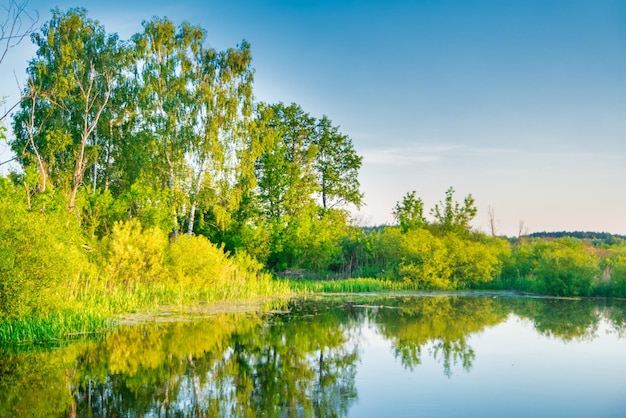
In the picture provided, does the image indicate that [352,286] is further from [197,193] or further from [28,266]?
[28,266]

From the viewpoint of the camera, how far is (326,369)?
10.2 meters

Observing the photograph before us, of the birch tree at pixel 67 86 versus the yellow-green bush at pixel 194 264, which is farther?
the birch tree at pixel 67 86

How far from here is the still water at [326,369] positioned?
7746 mm

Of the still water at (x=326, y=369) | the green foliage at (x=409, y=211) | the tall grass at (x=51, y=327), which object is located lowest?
the still water at (x=326, y=369)

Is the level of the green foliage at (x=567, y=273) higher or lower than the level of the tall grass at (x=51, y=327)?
higher

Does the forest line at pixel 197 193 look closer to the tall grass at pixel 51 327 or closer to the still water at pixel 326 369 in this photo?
the tall grass at pixel 51 327

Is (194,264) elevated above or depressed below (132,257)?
below

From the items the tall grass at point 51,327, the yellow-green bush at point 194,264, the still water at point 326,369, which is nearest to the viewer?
the still water at point 326,369

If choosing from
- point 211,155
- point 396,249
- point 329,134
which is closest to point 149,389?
point 211,155

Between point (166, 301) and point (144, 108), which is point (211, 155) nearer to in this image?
point (144, 108)

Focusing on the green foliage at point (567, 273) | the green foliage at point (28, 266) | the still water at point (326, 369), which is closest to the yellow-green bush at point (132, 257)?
the still water at point (326, 369)

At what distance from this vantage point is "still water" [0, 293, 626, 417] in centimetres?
775

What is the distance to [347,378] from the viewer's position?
9.54 m

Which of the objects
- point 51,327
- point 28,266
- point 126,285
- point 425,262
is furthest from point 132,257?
point 425,262
